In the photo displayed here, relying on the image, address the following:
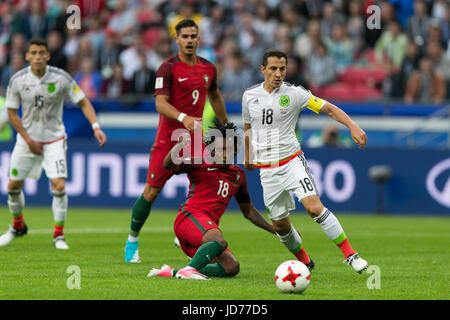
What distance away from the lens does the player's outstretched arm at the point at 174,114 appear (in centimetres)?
949

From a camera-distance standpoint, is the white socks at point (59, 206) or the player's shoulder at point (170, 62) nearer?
the player's shoulder at point (170, 62)

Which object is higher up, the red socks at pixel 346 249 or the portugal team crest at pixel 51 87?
the portugal team crest at pixel 51 87

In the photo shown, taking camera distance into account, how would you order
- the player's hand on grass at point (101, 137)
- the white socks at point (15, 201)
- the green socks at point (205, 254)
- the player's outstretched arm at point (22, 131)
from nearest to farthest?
the green socks at point (205, 254) → the player's hand on grass at point (101, 137) → the player's outstretched arm at point (22, 131) → the white socks at point (15, 201)

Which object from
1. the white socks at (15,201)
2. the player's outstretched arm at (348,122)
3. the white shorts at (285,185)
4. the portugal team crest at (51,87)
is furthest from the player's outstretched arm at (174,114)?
the white socks at (15,201)

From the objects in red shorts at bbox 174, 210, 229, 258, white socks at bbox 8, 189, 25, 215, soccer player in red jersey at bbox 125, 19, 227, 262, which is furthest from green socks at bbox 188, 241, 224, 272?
white socks at bbox 8, 189, 25, 215

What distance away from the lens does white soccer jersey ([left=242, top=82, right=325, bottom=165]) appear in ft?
29.9

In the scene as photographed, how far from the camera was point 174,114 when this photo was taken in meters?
9.80

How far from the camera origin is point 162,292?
24.3 ft

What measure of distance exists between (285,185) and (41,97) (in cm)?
400

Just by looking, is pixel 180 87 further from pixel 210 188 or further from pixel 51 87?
pixel 51 87

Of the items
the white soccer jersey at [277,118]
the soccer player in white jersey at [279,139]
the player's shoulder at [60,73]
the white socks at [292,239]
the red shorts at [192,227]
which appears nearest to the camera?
the red shorts at [192,227]

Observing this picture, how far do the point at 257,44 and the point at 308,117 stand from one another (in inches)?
106

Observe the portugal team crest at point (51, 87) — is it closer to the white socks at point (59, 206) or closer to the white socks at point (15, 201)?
the white socks at point (59, 206)

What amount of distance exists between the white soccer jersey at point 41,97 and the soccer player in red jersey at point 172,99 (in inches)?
74.5
